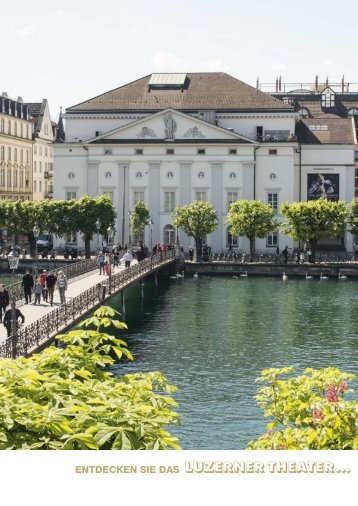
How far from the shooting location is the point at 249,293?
75.0m

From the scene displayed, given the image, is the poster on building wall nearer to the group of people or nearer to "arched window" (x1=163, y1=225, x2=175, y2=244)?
"arched window" (x1=163, y1=225, x2=175, y2=244)

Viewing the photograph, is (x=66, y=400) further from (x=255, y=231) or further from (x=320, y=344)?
(x=255, y=231)

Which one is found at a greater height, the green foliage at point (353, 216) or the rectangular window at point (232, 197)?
the rectangular window at point (232, 197)

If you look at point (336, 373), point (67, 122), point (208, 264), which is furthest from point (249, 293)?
point (336, 373)

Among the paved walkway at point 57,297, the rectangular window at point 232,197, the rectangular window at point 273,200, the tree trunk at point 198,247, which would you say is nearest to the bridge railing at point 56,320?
the paved walkway at point 57,297

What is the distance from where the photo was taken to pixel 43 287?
52.8 meters

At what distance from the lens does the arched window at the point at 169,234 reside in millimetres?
105062

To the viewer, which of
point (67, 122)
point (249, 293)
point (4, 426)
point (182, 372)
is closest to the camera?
point (4, 426)

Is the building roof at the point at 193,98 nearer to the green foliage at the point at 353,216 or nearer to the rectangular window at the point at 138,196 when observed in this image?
the rectangular window at the point at 138,196

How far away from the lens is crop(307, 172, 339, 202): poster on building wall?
105 meters

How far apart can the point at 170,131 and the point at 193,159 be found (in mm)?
3666

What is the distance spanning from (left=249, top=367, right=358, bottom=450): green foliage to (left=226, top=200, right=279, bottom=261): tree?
8021 cm

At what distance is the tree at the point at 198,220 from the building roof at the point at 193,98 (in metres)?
14.4
